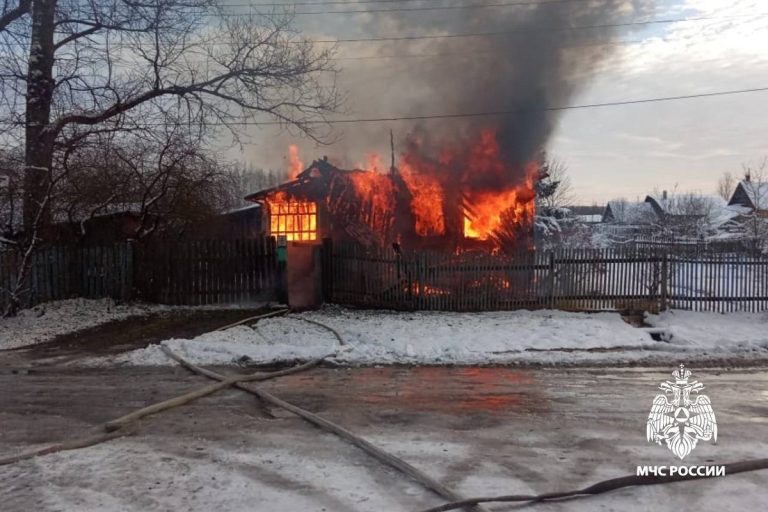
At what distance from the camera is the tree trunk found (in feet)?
41.2

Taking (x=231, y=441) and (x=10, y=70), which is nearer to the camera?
(x=231, y=441)

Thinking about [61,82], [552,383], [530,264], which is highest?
[61,82]

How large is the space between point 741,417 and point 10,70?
15.0 metres

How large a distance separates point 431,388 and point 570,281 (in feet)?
21.4

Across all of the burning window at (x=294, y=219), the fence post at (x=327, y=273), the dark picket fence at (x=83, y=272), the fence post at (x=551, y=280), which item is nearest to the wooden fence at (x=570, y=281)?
the fence post at (x=551, y=280)

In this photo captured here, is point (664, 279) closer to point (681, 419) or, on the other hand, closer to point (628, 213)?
point (681, 419)

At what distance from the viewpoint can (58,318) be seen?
1130 cm

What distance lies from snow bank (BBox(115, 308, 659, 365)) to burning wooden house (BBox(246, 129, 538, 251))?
5.11 m

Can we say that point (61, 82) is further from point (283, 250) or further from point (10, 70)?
point (283, 250)

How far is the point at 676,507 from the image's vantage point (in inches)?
131

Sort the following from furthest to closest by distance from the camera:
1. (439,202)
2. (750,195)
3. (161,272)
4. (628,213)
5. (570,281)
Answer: (628,213) → (750,195) → (439,202) → (161,272) → (570,281)

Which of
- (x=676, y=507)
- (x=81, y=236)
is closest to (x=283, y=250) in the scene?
(x=81, y=236)

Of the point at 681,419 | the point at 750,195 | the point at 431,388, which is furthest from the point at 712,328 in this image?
the point at 750,195

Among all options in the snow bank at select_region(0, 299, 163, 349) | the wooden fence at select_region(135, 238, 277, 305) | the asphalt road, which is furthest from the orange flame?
the asphalt road
